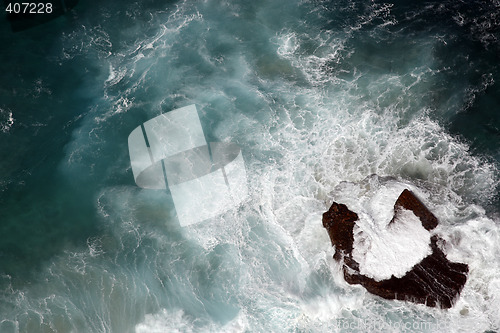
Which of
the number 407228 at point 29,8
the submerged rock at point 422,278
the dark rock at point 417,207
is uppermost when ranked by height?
the number 407228 at point 29,8

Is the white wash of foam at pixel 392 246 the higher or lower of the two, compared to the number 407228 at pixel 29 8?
lower

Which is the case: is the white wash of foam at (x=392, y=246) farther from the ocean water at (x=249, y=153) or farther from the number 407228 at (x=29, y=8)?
the number 407228 at (x=29, y=8)

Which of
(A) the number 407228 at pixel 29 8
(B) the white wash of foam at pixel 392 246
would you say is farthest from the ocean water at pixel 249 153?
(A) the number 407228 at pixel 29 8

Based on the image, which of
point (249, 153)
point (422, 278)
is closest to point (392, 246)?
point (422, 278)

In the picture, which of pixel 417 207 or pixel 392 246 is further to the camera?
pixel 417 207

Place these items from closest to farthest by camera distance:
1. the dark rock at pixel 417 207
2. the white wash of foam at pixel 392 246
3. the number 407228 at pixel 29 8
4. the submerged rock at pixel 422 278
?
the submerged rock at pixel 422 278
the white wash of foam at pixel 392 246
the dark rock at pixel 417 207
the number 407228 at pixel 29 8

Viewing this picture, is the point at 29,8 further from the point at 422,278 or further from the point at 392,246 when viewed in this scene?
the point at 422,278
